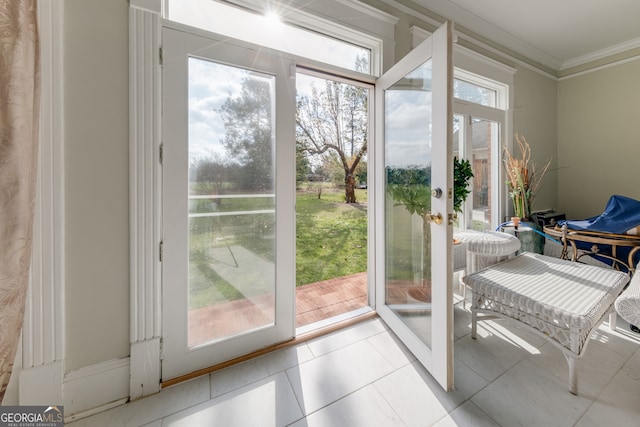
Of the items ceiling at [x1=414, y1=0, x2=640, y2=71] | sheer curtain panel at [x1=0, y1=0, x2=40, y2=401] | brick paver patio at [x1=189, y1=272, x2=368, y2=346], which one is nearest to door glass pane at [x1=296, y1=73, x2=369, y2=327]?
brick paver patio at [x1=189, y1=272, x2=368, y2=346]

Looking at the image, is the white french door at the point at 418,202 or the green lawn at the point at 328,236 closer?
the white french door at the point at 418,202

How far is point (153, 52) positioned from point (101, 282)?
1187 mm

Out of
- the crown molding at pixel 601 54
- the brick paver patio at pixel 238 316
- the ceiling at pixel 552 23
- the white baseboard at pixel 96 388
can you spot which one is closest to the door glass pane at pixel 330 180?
the brick paver patio at pixel 238 316

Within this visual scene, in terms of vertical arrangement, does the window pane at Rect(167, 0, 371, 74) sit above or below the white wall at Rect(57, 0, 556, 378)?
above

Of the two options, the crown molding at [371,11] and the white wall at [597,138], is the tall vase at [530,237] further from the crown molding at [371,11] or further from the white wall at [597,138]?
the crown molding at [371,11]

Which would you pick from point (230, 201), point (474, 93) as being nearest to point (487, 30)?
point (474, 93)

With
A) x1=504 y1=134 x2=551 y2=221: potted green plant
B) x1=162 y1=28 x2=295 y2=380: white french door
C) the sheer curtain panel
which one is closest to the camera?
the sheer curtain panel

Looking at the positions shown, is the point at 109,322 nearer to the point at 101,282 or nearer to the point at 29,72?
the point at 101,282

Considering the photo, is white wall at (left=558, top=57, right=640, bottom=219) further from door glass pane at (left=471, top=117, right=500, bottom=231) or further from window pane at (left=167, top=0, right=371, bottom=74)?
window pane at (left=167, top=0, right=371, bottom=74)

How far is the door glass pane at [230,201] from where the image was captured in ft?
4.68

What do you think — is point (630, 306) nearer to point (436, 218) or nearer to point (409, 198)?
point (436, 218)

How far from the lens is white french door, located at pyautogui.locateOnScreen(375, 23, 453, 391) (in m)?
1.23

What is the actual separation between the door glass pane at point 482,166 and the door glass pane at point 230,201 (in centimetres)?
229

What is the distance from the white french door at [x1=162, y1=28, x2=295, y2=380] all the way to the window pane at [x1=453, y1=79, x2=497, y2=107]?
192cm
